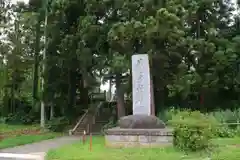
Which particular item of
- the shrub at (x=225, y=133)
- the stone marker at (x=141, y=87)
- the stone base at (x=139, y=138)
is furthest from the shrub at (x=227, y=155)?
the stone marker at (x=141, y=87)

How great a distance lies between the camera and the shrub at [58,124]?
23.5 metres

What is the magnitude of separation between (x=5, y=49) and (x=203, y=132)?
22950 millimetres

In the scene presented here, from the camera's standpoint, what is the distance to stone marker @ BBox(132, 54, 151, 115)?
46.6 feet

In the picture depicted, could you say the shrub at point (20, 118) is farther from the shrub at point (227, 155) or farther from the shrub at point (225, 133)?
the shrub at point (227, 155)

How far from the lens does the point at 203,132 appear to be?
10.5m

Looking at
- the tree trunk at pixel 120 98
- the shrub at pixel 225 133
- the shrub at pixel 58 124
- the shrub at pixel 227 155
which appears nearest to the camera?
the shrub at pixel 227 155

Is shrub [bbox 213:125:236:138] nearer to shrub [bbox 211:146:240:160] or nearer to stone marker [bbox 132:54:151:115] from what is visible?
stone marker [bbox 132:54:151:115]

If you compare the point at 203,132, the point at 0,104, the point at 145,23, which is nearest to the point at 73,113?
the point at 0,104

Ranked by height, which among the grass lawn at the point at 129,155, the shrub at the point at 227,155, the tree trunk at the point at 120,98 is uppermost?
the tree trunk at the point at 120,98

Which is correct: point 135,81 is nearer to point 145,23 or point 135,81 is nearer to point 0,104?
point 145,23

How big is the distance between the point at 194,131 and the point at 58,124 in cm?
1493

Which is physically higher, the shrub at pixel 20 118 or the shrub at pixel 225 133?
the shrub at pixel 20 118

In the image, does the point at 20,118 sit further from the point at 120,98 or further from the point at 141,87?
the point at 141,87

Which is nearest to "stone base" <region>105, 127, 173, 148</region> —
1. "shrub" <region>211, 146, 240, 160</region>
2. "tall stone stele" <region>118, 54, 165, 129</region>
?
"tall stone stele" <region>118, 54, 165, 129</region>
